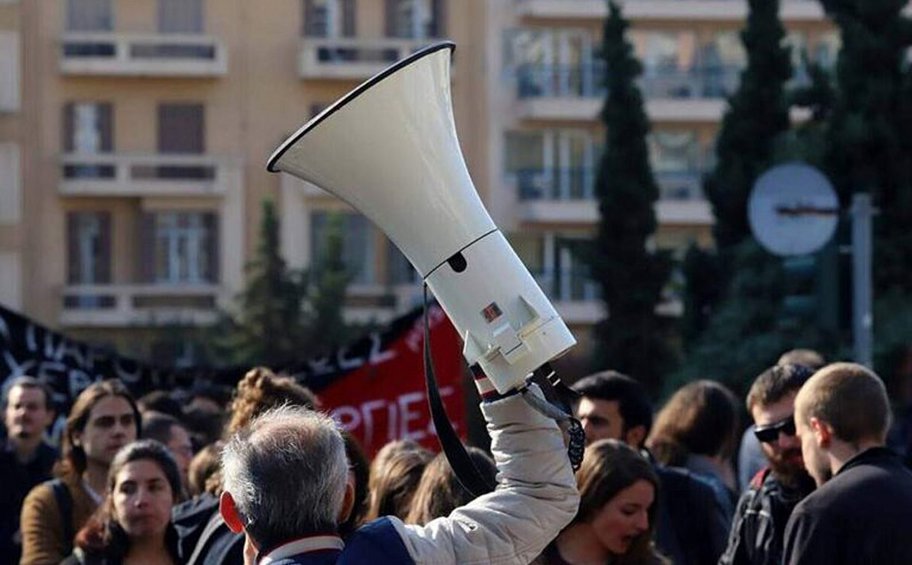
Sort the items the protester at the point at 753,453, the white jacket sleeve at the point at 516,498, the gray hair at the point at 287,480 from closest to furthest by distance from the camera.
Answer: the gray hair at the point at 287,480
the white jacket sleeve at the point at 516,498
the protester at the point at 753,453

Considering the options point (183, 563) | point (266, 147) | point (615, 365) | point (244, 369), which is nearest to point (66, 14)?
point (266, 147)

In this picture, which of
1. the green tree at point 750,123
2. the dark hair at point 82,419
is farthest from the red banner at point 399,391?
the green tree at point 750,123

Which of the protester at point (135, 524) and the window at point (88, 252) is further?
the window at point (88, 252)

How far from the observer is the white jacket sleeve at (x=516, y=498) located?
4.13 m

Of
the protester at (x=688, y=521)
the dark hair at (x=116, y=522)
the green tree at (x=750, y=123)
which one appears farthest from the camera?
the green tree at (x=750, y=123)

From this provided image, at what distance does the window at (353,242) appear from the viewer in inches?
1721

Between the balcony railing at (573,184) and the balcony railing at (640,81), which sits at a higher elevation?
the balcony railing at (640,81)

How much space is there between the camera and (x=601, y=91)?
45000 millimetres

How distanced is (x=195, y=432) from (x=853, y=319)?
4057 millimetres

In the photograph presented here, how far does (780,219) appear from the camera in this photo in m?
12.4

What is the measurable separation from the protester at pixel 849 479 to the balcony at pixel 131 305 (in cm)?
3651

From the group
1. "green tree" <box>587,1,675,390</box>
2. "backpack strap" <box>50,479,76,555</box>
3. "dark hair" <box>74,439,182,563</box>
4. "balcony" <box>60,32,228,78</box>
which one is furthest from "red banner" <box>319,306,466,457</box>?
"balcony" <box>60,32,228,78</box>

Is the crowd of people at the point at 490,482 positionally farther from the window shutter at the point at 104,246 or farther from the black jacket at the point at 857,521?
the window shutter at the point at 104,246

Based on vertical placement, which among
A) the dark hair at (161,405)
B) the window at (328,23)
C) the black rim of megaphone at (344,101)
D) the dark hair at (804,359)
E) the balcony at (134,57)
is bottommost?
the dark hair at (161,405)
